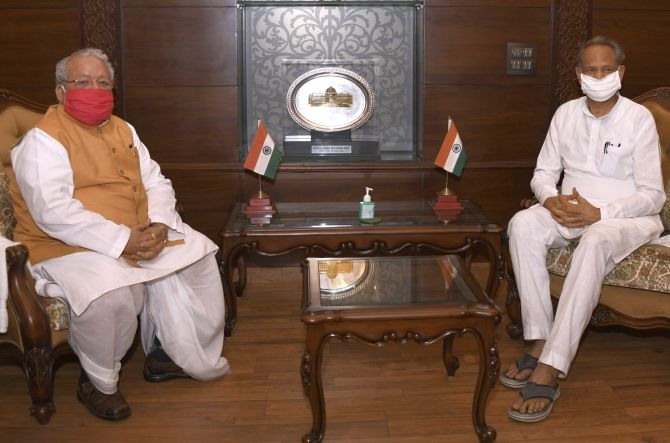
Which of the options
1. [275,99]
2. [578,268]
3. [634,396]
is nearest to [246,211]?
[275,99]

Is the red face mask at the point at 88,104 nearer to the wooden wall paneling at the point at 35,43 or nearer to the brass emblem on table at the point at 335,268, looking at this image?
the brass emblem on table at the point at 335,268

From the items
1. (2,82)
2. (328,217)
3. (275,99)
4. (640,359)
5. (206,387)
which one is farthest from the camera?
(275,99)

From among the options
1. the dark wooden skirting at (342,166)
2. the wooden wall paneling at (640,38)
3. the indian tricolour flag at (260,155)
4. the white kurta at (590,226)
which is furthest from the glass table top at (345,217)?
the wooden wall paneling at (640,38)

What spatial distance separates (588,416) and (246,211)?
5.65ft

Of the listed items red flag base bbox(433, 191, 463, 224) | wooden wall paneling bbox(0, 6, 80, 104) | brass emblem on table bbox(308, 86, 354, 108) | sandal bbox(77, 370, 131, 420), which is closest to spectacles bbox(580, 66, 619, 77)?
red flag base bbox(433, 191, 463, 224)

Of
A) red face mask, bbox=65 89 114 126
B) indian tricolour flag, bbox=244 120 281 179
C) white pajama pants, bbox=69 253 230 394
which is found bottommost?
white pajama pants, bbox=69 253 230 394

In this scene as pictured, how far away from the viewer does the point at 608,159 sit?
3145 millimetres

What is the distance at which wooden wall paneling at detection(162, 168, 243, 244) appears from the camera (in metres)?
4.22

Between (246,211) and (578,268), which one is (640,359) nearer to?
(578,268)

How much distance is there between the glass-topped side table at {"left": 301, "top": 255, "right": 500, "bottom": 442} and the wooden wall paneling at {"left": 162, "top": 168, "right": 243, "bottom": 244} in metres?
1.68

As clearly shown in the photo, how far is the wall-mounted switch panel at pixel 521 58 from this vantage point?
163 inches

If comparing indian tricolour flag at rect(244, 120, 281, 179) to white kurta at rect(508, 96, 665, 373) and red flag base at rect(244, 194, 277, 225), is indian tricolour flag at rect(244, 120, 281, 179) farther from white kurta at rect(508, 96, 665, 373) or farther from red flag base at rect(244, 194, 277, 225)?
white kurta at rect(508, 96, 665, 373)

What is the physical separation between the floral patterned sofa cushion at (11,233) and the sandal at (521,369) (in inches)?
62.4

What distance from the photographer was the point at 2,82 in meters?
4.08
